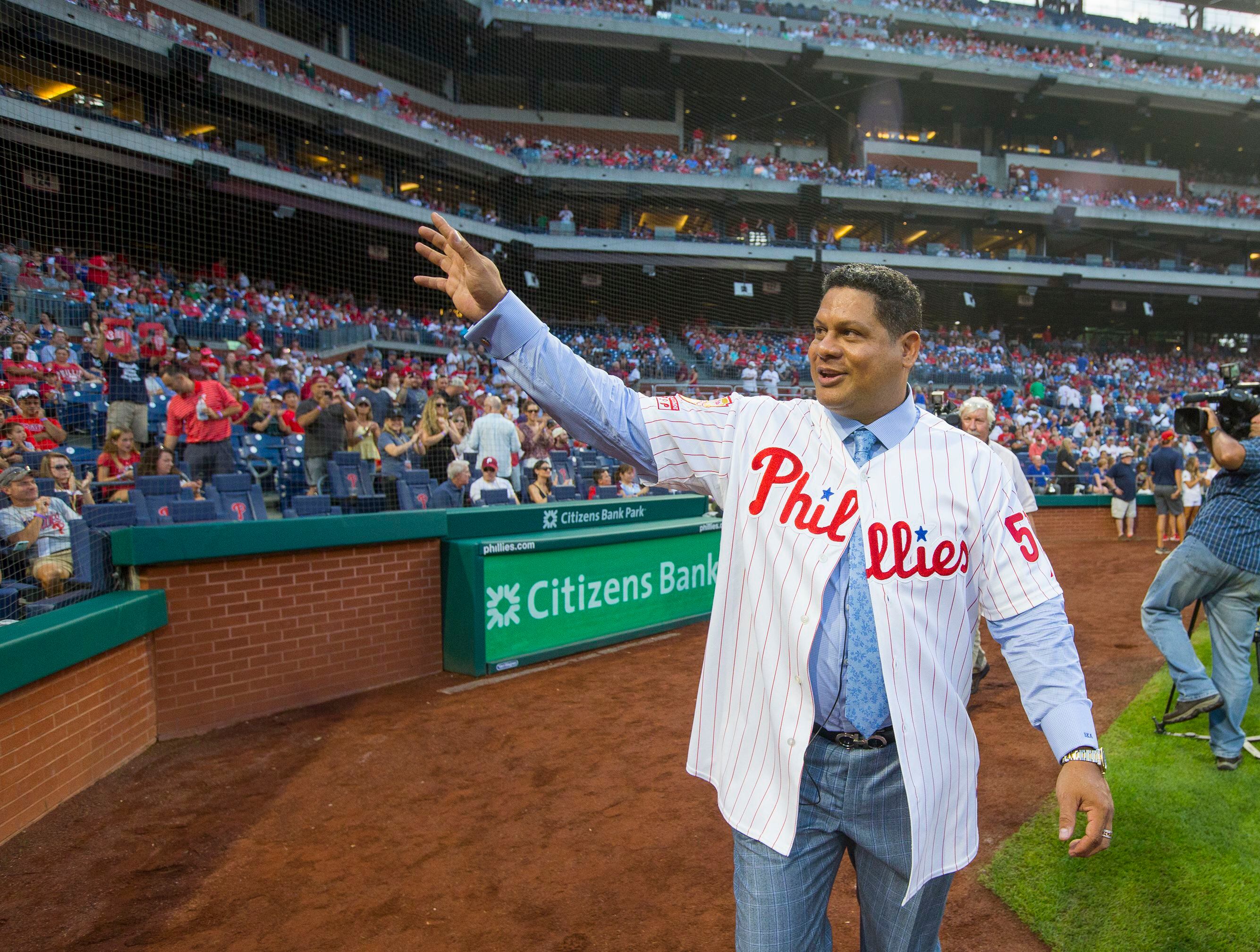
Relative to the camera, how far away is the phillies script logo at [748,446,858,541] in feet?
5.88

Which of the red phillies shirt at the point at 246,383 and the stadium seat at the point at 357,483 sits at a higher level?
the red phillies shirt at the point at 246,383

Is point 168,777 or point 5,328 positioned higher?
point 5,328

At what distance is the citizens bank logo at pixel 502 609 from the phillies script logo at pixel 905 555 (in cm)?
516

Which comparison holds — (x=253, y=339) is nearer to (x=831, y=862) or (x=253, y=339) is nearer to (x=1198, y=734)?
(x=1198, y=734)

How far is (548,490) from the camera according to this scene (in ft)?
30.1

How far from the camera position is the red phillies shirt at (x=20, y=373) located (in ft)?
25.6

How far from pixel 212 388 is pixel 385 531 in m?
2.52

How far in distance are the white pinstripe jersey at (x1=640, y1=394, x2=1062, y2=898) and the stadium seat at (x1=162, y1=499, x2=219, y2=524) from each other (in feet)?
17.3

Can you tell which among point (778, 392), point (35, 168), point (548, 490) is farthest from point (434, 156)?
point (548, 490)

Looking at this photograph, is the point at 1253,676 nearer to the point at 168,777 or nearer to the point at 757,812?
the point at 757,812

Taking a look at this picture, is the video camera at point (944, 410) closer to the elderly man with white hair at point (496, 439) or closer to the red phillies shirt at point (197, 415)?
the elderly man with white hair at point (496, 439)

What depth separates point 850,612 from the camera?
1.78m

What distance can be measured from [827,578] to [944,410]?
5.21 m

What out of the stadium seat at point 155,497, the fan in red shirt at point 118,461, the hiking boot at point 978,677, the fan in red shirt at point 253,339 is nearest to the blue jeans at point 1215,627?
the hiking boot at point 978,677
